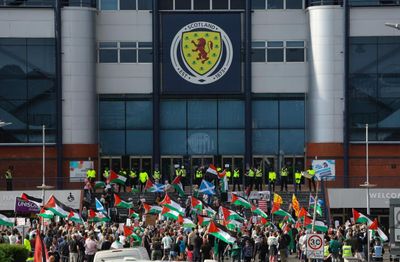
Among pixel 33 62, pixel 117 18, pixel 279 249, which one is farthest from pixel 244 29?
pixel 279 249

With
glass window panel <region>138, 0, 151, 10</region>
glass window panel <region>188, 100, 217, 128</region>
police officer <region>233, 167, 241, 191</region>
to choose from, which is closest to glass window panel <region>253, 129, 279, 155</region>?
glass window panel <region>188, 100, 217, 128</region>

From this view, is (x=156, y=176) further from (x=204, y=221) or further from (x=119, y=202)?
(x=204, y=221)

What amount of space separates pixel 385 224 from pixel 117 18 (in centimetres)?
2029

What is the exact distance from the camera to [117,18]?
262 ft

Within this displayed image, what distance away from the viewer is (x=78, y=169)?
77.5 metres

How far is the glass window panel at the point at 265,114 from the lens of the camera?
80125 mm

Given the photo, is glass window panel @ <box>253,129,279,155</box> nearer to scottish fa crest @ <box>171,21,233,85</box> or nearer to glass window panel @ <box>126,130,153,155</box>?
scottish fa crest @ <box>171,21,233,85</box>

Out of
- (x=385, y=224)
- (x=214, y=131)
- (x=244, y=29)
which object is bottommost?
(x=385, y=224)

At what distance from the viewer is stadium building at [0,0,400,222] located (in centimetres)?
7694

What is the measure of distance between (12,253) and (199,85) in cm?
4444

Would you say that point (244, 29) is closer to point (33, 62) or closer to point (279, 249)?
point (33, 62)

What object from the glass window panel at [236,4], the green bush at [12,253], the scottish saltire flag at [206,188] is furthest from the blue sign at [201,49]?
the green bush at [12,253]

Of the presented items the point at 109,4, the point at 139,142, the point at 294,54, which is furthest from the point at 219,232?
the point at 109,4

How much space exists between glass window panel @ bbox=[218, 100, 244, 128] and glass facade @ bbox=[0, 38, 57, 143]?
401 inches
